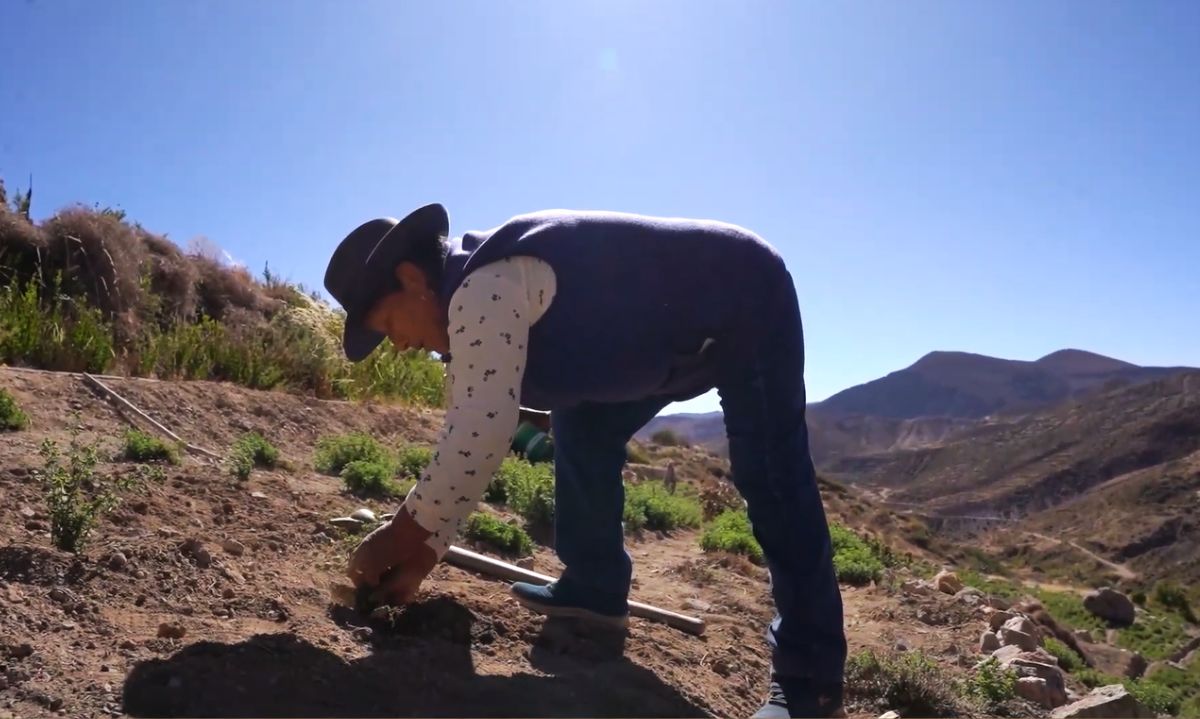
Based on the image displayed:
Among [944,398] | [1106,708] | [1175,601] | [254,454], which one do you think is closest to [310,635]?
[254,454]

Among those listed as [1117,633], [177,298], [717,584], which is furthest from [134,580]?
[1117,633]

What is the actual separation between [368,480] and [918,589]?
300cm

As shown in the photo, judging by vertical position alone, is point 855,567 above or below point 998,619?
above

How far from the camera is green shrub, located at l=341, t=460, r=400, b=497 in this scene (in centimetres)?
455

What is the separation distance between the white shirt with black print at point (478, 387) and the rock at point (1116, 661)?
548 centimetres

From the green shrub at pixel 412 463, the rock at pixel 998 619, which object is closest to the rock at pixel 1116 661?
the rock at pixel 998 619

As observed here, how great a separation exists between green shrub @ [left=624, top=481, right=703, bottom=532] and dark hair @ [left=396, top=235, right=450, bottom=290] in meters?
3.41

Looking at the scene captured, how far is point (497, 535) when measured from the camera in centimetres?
418

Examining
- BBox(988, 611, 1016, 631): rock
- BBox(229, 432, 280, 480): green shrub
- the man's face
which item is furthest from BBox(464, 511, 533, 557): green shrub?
BBox(988, 611, 1016, 631): rock

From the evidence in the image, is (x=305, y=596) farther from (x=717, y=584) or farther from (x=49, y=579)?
(x=717, y=584)

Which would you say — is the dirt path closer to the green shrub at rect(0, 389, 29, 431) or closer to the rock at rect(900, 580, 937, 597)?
the rock at rect(900, 580, 937, 597)

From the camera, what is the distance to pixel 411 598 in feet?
8.91

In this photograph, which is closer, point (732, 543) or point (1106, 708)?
point (1106, 708)

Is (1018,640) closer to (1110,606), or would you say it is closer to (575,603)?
(575,603)
